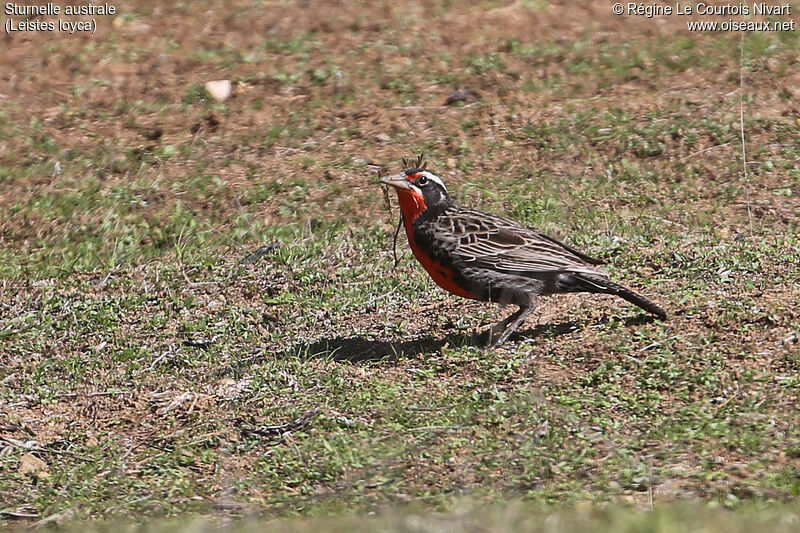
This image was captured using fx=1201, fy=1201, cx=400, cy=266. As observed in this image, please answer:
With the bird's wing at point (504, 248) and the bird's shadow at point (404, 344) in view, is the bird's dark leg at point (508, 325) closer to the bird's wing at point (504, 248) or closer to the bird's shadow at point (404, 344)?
the bird's shadow at point (404, 344)

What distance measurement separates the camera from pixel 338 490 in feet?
22.2

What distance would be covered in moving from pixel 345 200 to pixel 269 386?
359 centimetres

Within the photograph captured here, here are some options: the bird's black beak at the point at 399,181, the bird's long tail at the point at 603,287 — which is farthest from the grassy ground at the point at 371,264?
the bird's black beak at the point at 399,181

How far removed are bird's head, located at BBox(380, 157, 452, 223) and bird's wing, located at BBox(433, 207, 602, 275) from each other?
0.53 feet

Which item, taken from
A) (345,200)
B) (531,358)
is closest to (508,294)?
(531,358)

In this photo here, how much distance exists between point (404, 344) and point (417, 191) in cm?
111

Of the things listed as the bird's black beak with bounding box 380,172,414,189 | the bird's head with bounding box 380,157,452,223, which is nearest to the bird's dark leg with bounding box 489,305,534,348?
the bird's head with bounding box 380,157,452,223

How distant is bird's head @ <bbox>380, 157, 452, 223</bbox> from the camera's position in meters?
8.64

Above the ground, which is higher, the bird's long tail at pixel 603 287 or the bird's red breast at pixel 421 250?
the bird's red breast at pixel 421 250

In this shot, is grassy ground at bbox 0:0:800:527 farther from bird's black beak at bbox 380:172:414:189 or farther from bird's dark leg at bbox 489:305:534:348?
bird's black beak at bbox 380:172:414:189

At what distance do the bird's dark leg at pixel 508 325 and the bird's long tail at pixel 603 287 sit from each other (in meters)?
0.31

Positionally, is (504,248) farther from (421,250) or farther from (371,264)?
(371,264)

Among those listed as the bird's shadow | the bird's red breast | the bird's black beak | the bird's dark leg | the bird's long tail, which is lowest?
the bird's shadow

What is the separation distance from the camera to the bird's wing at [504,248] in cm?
830
